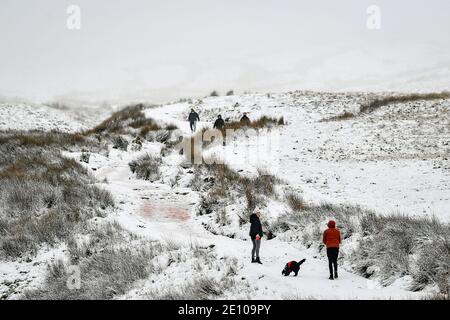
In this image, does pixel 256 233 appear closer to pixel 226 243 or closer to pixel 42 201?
pixel 226 243

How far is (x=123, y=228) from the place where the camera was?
11.0 meters

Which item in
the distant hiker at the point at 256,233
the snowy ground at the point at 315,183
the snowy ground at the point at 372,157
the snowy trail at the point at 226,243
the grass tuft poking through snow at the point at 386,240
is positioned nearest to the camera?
the snowy trail at the point at 226,243

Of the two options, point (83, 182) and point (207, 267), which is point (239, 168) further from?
point (207, 267)

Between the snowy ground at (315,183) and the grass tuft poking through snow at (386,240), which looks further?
the snowy ground at (315,183)

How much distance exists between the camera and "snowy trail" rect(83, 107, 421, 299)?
713 cm

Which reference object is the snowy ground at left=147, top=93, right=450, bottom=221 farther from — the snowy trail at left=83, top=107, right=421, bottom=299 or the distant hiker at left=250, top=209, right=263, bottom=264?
the distant hiker at left=250, top=209, right=263, bottom=264

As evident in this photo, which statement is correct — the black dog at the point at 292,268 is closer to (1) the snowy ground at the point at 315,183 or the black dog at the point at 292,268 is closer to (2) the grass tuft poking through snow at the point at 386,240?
(1) the snowy ground at the point at 315,183

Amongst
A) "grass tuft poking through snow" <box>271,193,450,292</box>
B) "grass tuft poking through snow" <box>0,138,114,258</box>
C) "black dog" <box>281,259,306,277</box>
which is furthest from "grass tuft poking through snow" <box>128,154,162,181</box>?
"black dog" <box>281,259,306,277</box>

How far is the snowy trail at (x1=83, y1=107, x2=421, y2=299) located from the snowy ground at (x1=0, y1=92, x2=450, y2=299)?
1.0 inches

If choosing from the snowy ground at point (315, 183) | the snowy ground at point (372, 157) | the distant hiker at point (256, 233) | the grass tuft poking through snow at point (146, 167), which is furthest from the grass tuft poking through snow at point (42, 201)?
the snowy ground at point (372, 157)

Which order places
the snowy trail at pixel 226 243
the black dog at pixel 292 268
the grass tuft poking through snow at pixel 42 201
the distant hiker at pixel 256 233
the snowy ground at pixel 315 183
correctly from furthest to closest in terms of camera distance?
the grass tuft poking through snow at pixel 42 201 < the distant hiker at pixel 256 233 < the black dog at pixel 292 268 < the snowy ground at pixel 315 183 < the snowy trail at pixel 226 243

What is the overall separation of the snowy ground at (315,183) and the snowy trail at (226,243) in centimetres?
3

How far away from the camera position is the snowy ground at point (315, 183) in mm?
7941
